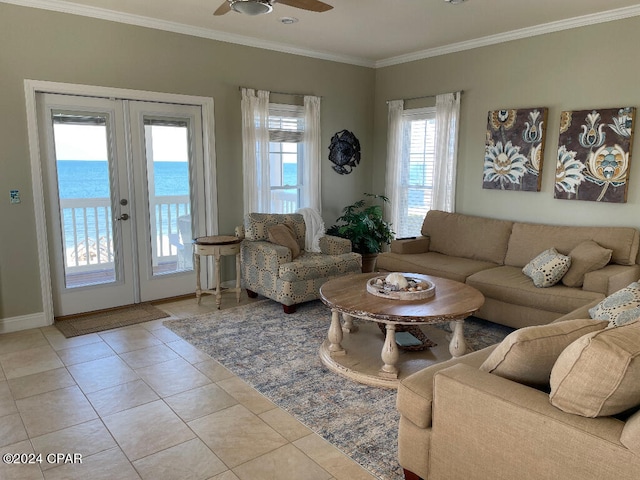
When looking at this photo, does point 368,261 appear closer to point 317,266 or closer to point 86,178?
point 317,266

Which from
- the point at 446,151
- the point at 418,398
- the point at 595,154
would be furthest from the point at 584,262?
the point at 418,398

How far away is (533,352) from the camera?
1812 mm

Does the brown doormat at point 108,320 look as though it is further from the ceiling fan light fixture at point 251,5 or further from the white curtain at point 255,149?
the ceiling fan light fixture at point 251,5

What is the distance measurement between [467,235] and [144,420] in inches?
144

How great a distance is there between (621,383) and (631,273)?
274 cm

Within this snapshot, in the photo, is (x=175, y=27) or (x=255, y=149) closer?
(x=175, y=27)

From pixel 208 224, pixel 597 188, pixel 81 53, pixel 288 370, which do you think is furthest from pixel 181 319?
pixel 597 188

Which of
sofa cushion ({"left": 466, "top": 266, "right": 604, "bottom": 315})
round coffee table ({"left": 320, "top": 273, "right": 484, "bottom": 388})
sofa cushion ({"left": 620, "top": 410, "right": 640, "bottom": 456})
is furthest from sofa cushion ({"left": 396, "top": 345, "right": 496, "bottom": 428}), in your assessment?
sofa cushion ({"left": 466, "top": 266, "right": 604, "bottom": 315})

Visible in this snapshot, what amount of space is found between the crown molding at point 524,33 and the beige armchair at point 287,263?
243cm

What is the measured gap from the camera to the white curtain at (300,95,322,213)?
227 inches

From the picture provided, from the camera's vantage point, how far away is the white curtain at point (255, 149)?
5.26 metres

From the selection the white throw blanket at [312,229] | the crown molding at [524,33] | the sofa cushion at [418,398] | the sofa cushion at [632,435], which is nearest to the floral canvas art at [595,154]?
the crown molding at [524,33]

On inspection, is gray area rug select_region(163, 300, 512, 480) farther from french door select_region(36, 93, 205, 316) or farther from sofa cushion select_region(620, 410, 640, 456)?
sofa cushion select_region(620, 410, 640, 456)

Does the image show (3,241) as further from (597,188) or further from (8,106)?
(597,188)
